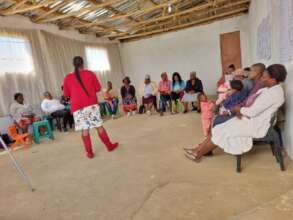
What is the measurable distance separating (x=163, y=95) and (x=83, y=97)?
10.9 ft

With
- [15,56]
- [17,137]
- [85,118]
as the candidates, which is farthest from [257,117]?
[15,56]

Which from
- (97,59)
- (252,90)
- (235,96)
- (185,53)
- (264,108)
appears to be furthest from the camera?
(185,53)

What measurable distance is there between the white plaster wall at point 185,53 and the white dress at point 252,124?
19.8 feet

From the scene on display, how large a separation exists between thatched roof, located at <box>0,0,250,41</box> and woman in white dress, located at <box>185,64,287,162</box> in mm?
3910

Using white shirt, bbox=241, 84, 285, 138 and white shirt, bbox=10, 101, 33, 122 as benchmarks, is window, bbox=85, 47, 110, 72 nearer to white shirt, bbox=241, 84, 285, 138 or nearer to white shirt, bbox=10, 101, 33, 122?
white shirt, bbox=10, 101, 33, 122

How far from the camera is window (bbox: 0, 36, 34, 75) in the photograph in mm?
5082

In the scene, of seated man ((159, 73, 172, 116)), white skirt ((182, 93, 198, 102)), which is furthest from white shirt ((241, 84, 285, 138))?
seated man ((159, 73, 172, 116))

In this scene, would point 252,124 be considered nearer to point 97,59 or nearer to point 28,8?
point 28,8

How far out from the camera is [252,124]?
2176 millimetres

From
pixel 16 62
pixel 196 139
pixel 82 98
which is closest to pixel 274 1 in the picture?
pixel 196 139

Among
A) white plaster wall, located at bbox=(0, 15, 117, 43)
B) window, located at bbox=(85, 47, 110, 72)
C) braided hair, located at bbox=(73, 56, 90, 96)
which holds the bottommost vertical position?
braided hair, located at bbox=(73, 56, 90, 96)

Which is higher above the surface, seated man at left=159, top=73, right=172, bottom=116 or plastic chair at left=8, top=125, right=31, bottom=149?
seated man at left=159, top=73, right=172, bottom=116

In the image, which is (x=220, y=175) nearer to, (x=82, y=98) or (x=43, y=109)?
(x=82, y=98)

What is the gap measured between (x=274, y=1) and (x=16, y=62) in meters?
5.25
